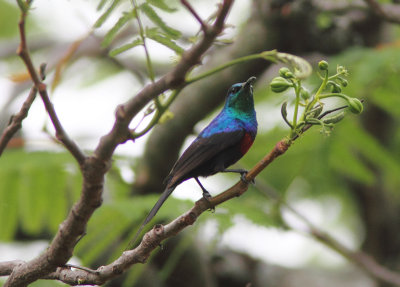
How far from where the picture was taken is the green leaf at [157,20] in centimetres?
225

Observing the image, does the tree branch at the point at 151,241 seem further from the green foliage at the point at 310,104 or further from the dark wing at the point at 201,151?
the dark wing at the point at 201,151

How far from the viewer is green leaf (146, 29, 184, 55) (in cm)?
231

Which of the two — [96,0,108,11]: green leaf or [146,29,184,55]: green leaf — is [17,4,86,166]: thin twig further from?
[146,29,184,55]: green leaf

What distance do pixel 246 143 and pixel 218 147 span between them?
0.65ft

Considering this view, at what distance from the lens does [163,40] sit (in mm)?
2336

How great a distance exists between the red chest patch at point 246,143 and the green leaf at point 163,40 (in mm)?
1182

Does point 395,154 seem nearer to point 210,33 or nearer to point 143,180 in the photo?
point 143,180

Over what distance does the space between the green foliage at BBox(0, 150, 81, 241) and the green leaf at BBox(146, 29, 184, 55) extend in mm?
3477

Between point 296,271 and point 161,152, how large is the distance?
8.10 ft

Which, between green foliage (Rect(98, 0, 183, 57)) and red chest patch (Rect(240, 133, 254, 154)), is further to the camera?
red chest patch (Rect(240, 133, 254, 154))

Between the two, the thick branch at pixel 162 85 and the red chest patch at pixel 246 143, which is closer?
the thick branch at pixel 162 85

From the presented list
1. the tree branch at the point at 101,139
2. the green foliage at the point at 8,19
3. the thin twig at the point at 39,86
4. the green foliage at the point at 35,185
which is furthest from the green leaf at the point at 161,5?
the green foliage at the point at 8,19

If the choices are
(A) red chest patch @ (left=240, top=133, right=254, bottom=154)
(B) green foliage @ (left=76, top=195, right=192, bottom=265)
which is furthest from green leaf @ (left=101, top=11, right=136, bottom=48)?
(B) green foliage @ (left=76, top=195, right=192, bottom=265)

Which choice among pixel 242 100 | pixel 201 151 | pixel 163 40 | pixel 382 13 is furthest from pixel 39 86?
pixel 382 13
